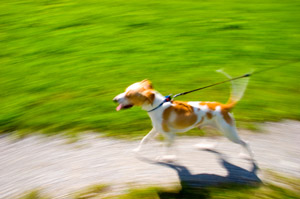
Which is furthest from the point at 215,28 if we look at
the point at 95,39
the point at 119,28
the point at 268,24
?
the point at 95,39

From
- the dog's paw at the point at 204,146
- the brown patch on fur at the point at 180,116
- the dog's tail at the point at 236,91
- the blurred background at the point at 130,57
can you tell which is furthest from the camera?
the blurred background at the point at 130,57

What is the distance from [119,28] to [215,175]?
6451 mm

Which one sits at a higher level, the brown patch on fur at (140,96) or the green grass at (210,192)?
the brown patch on fur at (140,96)

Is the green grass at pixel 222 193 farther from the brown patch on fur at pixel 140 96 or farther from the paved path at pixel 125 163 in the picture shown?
the brown patch on fur at pixel 140 96

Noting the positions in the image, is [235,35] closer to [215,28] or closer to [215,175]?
[215,28]

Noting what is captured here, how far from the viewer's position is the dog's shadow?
4.26 meters

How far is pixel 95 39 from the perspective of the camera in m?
9.41

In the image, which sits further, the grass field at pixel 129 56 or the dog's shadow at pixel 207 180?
the grass field at pixel 129 56

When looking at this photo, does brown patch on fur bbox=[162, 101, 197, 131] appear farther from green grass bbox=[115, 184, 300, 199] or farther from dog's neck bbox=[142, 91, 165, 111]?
green grass bbox=[115, 184, 300, 199]

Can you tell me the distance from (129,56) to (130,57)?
6cm

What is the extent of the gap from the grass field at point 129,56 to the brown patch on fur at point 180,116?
1.25m

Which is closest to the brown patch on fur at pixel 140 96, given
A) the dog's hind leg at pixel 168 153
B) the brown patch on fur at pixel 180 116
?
the brown patch on fur at pixel 180 116

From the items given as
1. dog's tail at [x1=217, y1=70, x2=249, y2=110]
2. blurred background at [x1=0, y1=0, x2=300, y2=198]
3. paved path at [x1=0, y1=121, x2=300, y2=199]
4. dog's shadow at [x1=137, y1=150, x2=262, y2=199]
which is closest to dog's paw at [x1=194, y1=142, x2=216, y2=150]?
paved path at [x1=0, y1=121, x2=300, y2=199]

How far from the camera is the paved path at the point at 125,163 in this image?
4.54 metres
